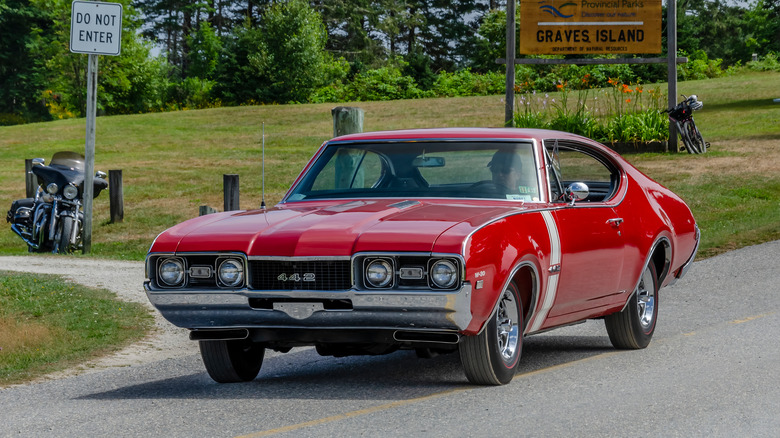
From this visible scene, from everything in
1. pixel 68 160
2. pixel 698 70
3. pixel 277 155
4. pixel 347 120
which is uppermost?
pixel 698 70

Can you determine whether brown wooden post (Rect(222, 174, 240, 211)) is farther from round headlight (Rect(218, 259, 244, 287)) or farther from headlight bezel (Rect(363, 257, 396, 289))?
headlight bezel (Rect(363, 257, 396, 289))

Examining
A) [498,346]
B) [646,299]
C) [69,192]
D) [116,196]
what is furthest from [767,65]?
[498,346]

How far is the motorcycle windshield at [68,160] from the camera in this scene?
1803 centimetres

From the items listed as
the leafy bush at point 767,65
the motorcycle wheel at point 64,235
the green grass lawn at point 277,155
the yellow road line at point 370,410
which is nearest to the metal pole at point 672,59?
the green grass lawn at point 277,155

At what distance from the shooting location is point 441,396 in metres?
6.69

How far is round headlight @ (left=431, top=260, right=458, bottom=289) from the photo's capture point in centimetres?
627

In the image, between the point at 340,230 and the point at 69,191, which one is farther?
the point at 69,191

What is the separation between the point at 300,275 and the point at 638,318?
10.5 feet

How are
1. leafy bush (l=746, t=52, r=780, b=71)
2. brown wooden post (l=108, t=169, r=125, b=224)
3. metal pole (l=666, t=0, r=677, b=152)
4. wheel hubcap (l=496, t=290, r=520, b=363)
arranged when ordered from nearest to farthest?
wheel hubcap (l=496, t=290, r=520, b=363), brown wooden post (l=108, t=169, r=125, b=224), metal pole (l=666, t=0, r=677, b=152), leafy bush (l=746, t=52, r=780, b=71)

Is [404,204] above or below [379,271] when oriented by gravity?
above

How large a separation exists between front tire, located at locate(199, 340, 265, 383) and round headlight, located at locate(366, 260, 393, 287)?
1.28 m

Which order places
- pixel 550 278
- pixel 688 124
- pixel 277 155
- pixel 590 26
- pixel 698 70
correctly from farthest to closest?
pixel 698 70
pixel 277 155
pixel 688 124
pixel 590 26
pixel 550 278

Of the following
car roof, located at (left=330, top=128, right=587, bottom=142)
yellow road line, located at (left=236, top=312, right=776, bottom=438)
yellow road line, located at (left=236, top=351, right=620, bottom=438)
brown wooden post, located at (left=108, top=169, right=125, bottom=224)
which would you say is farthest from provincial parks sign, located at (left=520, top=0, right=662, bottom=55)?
yellow road line, located at (left=236, top=351, right=620, bottom=438)

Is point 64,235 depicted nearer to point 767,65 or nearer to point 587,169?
point 587,169
